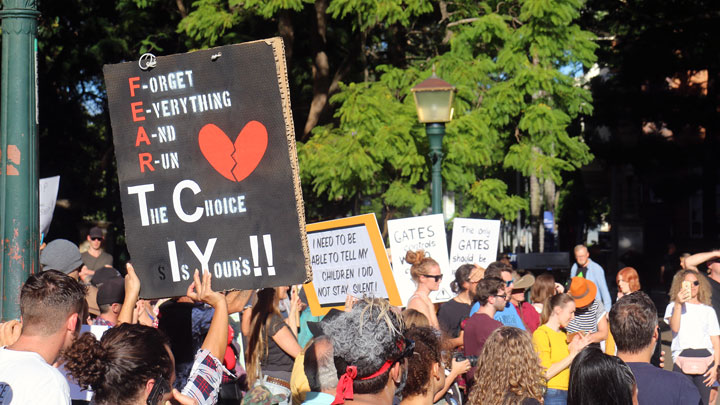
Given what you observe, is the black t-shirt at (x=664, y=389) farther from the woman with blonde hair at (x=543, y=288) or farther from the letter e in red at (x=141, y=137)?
the woman with blonde hair at (x=543, y=288)

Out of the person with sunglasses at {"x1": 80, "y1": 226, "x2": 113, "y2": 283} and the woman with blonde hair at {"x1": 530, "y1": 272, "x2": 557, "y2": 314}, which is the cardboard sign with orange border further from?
the person with sunglasses at {"x1": 80, "y1": 226, "x2": 113, "y2": 283}

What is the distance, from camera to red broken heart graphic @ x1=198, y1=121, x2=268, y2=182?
4582mm

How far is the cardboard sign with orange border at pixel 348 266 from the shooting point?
748 cm

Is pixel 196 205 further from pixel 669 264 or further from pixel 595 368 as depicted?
pixel 669 264

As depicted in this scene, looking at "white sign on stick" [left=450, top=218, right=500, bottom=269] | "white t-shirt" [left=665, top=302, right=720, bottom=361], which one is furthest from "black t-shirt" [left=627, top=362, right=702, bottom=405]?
"white sign on stick" [left=450, top=218, right=500, bottom=269]

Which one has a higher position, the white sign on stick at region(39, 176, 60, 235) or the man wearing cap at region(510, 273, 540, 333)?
the white sign on stick at region(39, 176, 60, 235)

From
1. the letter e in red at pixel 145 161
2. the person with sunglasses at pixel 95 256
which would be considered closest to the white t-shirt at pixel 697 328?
the letter e in red at pixel 145 161

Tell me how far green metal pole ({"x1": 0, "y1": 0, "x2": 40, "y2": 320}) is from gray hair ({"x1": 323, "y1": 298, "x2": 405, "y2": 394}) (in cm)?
218

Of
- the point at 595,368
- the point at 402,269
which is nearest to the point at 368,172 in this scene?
the point at 402,269

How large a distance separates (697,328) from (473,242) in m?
3.20

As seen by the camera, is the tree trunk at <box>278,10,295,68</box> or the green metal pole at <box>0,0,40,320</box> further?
the tree trunk at <box>278,10,295,68</box>

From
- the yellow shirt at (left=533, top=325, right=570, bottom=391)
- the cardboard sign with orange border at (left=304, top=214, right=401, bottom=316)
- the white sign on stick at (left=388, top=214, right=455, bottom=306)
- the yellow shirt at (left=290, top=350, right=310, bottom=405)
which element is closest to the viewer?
the yellow shirt at (left=290, top=350, right=310, bottom=405)

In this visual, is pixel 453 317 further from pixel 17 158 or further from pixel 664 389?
pixel 17 158

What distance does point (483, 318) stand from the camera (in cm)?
730
